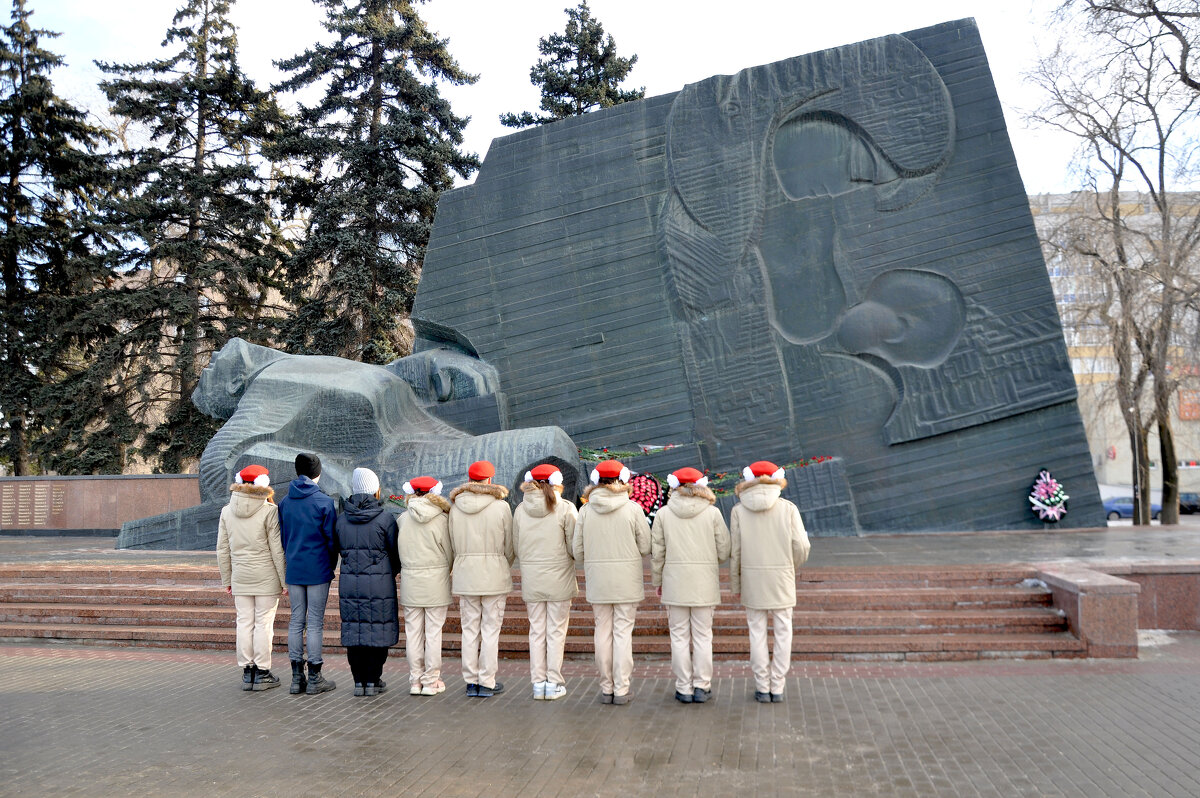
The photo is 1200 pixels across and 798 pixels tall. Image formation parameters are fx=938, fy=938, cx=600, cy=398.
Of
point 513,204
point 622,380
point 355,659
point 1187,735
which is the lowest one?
point 1187,735

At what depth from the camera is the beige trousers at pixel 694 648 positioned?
17.1 ft

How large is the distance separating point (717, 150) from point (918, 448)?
4.12m

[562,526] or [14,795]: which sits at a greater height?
[562,526]

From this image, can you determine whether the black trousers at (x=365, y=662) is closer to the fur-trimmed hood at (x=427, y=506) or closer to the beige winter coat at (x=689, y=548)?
the fur-trimmed hood at (x=427, y=506)

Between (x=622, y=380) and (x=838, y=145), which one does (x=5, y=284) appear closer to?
(x=622, y=380)

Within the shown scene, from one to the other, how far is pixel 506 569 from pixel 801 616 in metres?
2.35

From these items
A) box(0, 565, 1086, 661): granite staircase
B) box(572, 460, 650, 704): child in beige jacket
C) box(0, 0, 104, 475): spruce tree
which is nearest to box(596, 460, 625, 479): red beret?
box(572, 460, 650, 704): child in beige jacket

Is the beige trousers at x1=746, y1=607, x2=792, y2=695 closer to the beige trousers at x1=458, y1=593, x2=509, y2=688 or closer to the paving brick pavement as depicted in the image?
the paving brick pavement

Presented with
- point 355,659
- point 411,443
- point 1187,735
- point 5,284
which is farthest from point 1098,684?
point 5,284

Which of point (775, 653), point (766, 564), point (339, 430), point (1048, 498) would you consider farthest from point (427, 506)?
point (1048, 498)

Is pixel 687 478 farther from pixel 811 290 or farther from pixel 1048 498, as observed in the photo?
pixel 1048 498

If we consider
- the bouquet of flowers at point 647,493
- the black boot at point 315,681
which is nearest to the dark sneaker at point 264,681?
the black boot at point 315,681

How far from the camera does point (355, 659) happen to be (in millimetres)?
5523

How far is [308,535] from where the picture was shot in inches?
225
